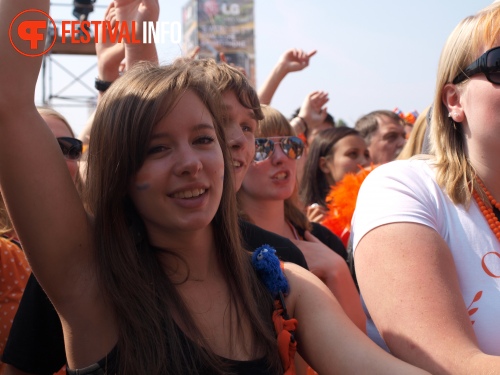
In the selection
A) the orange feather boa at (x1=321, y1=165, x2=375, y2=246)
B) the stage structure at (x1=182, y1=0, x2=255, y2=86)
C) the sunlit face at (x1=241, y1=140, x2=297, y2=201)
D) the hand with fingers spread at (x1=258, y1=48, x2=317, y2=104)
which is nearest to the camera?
the sunlit face at (x1=241, y1=140, x2=297, y2=201)

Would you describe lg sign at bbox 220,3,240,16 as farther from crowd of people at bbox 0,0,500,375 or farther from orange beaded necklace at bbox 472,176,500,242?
orange beaded necklace at bbox 472,176,500,242

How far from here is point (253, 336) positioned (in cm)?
159

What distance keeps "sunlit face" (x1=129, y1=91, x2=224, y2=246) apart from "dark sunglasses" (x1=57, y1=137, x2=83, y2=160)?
1310mm

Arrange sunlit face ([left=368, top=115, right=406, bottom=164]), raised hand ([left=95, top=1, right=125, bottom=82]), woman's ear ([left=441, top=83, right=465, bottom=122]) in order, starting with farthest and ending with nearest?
sunlit face ([left=368, top=115, right=406, bottom=164]) < raised hand ([left=95, top=1, right=125, bottom=82]) < woman's ear ([left=441, top=83, right=465, bottom=122])

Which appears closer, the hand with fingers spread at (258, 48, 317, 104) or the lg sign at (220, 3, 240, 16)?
the hand with fingers spread at (258, 48, 317, 104)

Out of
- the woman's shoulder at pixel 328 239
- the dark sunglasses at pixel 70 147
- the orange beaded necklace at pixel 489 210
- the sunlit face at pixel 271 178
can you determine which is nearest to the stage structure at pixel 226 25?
the woman's shoulder at pixel 328 239

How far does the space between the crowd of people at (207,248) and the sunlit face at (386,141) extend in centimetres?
375

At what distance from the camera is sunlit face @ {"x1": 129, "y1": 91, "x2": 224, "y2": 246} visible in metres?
1.57

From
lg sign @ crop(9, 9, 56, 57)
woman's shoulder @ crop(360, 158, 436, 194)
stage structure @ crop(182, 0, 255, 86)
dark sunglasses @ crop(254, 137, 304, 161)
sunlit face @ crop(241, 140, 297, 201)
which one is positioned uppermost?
lg sign @ crop(9, 9, 56, 57)

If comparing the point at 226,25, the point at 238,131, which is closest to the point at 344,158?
the point at 238,131

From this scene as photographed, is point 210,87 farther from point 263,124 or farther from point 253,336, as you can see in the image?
point 263,124

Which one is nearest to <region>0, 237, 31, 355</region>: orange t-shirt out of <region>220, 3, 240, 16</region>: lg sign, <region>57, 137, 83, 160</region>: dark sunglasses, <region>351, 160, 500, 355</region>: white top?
<region>57, 137, 83, 160</region>: dark sunglasses

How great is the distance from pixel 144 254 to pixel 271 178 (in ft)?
4.70

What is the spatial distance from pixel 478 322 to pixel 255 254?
586mm
